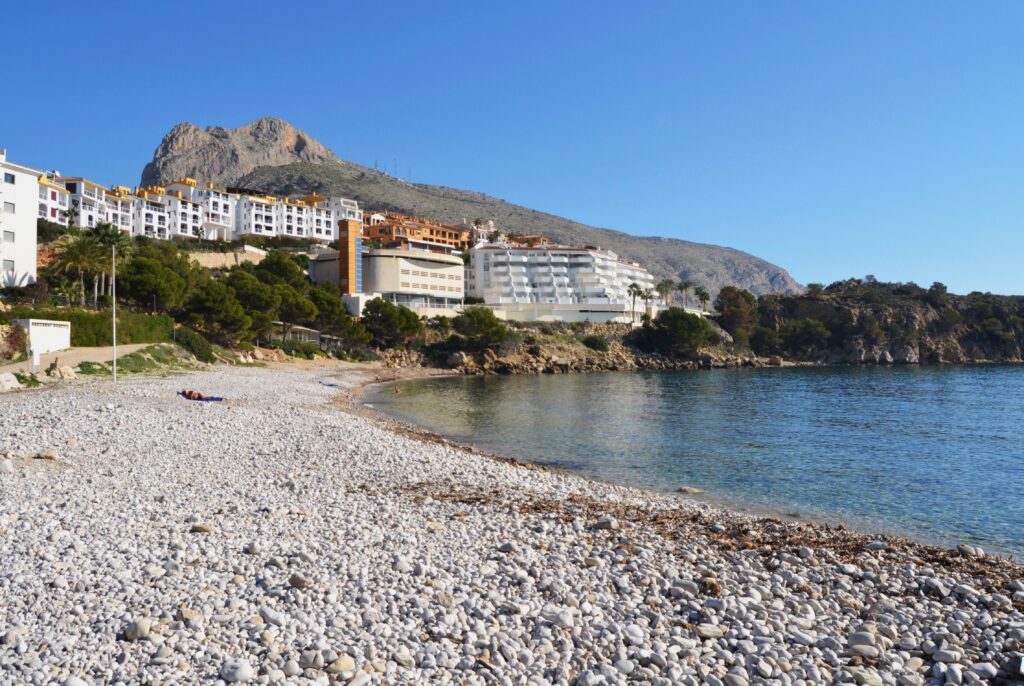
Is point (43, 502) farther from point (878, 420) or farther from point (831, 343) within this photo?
point (831, 343)

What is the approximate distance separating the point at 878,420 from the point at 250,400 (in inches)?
1333

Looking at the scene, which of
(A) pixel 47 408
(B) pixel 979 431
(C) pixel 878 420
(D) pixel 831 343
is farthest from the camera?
(D) pixel 831 343

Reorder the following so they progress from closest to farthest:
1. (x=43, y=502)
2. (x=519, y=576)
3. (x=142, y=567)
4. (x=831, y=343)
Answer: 1. (x=142, y=567)
2. (x=519, y=576)
3. (x=43, y=502)
4. (x=831, y=343)

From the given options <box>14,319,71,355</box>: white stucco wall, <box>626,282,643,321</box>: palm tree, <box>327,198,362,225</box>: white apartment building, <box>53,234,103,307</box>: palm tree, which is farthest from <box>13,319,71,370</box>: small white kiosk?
<box>327,198,362,225</box>: white apartment building

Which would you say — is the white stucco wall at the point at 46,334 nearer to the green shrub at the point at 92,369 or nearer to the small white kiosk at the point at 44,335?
the small white kiosk at the point at 44,335

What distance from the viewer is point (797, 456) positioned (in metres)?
25.0

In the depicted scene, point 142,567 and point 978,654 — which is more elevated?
point 142,567

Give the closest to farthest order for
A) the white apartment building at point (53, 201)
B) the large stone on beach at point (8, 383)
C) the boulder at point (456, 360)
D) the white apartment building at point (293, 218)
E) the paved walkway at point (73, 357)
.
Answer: the large stone on beach at point (8, 383), the paved walkway at point (73, 357), the boulder at point (456, 360), the white apartment building at point (53, 201), the white apartment building at point (293, 218)

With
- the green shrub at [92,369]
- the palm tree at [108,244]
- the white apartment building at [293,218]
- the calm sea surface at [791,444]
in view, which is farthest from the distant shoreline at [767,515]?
the white apartment building at [293,218]

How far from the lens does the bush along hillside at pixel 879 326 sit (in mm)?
131375

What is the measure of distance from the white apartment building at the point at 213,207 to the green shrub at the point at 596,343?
234 feet

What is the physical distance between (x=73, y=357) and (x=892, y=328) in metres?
139

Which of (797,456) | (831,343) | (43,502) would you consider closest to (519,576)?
(43,502)

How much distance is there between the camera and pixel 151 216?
4680 inches
